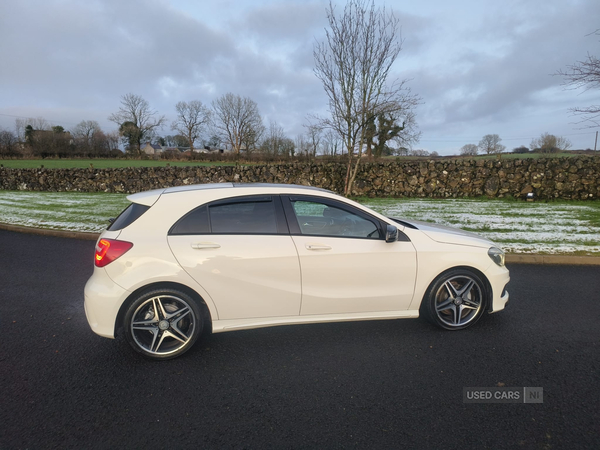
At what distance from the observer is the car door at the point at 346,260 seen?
3355 millimetres

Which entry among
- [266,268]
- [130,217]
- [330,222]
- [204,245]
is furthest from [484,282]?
[130,217]

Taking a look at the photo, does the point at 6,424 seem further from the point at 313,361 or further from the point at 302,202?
the point at 302,202

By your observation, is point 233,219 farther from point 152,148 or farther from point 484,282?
point 152,148

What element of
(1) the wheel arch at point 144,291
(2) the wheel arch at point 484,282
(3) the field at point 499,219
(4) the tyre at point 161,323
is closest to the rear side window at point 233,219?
(1) the wheel arch at point 144,291

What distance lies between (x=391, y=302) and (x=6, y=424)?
315cm

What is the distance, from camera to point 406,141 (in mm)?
25047

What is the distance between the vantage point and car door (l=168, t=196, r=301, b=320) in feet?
10.4

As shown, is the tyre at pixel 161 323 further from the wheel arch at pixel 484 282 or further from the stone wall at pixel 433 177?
the stone wall at pixel 433 177

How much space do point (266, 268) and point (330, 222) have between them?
0.81 m

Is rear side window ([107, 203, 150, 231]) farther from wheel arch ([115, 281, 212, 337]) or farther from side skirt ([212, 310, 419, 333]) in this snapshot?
side skirt ([212, 310, 419, 333])

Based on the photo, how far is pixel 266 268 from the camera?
3.25 meters

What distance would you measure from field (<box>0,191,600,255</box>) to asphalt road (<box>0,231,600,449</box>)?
3.68 metres

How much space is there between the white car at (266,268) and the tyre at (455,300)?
0.03ft

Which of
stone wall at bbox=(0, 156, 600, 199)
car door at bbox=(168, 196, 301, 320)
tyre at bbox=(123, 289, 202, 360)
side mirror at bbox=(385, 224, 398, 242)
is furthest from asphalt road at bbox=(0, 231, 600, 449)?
stone wall at bbox=(0, 156, 600, 199)
